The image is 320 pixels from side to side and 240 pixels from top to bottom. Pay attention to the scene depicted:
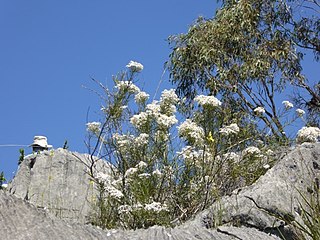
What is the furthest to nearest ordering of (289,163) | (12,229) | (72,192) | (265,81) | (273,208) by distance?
(265,81) → (72,192) → (289,163) → (273,208) → (12,229)

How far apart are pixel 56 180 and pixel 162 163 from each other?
1.37m

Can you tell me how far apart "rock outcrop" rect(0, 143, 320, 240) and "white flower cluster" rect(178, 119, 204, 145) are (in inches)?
23.9

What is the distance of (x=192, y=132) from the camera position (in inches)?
192

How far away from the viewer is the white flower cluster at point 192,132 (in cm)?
488

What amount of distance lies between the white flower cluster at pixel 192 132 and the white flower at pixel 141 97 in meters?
0.51

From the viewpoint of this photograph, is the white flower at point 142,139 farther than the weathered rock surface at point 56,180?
No

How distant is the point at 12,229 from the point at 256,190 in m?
1.70

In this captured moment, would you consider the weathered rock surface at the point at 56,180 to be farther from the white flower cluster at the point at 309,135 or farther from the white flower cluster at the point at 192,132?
the white flower cluster at the point at 309,135

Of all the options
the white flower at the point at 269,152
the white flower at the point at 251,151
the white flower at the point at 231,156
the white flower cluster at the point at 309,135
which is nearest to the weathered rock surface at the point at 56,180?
the white flower at the point at 231,156

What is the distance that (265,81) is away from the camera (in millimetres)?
12000

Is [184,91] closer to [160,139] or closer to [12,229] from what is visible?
[160,139]

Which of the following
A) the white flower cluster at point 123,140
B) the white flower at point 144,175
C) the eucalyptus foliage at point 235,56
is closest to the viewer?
the white flower at point 144,175

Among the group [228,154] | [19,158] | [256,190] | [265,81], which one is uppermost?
[265,81]

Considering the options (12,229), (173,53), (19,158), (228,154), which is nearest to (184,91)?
(173,53)
